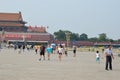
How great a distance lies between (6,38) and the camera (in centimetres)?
11044

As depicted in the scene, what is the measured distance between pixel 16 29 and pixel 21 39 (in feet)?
24.9

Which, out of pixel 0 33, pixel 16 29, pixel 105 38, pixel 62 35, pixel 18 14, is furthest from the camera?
pixel 105 38

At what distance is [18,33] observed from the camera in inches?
4333

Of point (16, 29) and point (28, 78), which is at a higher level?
point (16, 29)

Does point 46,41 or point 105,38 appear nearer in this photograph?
point 46,41

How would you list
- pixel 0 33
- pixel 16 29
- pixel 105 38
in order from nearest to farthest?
pixel 0 33 → pixel 16 29 → pixel 105 38

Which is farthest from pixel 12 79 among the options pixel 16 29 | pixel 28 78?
pixel 16 29

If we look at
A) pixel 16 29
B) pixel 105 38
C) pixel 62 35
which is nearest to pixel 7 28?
pixel 16 29

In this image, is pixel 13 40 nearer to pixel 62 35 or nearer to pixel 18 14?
pixel 18 14

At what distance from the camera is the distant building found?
109625mm

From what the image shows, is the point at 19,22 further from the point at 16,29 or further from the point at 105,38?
the point at 105,38

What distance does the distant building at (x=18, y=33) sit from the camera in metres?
110

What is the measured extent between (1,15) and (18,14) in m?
6.20

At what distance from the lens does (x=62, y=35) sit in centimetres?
17250
